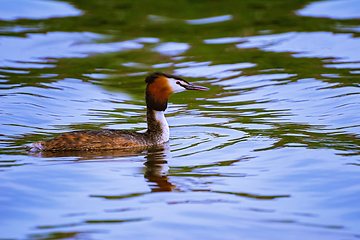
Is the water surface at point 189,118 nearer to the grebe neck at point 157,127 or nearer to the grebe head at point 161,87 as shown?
the grebe neck at point 157,127

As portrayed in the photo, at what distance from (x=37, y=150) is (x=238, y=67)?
28.6ft

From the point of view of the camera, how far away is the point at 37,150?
902cm

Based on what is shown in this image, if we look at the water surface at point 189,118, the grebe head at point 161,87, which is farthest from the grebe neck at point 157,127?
the water surface at point 189,118

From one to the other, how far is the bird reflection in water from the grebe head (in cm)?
74

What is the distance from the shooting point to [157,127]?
9992 mm

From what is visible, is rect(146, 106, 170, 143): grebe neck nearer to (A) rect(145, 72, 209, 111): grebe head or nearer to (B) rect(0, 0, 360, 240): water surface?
(A) rect(145, 72, 209, 111): grebe head

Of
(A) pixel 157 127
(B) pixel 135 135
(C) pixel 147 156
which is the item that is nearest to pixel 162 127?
(A) pixel 157 127

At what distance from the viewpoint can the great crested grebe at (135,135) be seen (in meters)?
9.09

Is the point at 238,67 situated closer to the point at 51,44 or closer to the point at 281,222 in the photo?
the point at 51,44

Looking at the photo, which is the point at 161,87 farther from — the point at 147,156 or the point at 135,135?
the point at 147,156

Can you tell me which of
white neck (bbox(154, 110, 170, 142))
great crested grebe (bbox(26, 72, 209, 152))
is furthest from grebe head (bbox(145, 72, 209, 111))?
white neck (bbox(154, 110, 170, 142))

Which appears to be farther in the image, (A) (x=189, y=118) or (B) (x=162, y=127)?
(A) (x=189, y=118)

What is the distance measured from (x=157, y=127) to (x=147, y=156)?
3.26 feet

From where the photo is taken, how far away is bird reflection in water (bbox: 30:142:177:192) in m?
7.88
